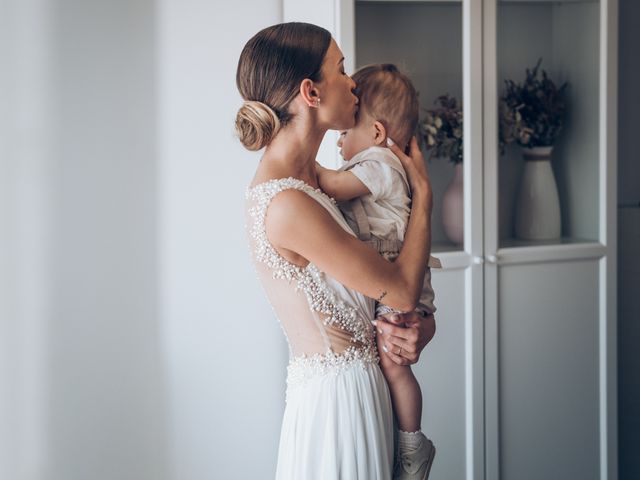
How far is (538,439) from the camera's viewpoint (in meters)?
2.67

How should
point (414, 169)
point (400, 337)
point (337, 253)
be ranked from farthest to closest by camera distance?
point (414, 169), point (400, 337), point (337, 253)

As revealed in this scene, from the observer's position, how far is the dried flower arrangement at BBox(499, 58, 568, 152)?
263 centimetres

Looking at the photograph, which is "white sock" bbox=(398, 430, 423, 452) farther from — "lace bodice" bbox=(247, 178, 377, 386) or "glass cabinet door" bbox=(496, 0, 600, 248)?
"glass cabinet door" bbox=(496, 0, 600, 248)

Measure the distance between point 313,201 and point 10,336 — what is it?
1.34m

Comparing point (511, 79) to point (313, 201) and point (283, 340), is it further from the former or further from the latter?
point (313, 201)

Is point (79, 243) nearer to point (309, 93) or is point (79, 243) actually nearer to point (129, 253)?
point (129, 253)

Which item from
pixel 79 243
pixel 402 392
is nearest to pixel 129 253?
pixel 79 243

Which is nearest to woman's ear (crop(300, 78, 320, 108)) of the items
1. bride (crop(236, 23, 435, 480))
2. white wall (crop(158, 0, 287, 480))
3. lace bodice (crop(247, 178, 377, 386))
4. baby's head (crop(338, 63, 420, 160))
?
bride (crop(236, 23, 435, 480))

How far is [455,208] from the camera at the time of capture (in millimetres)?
2561

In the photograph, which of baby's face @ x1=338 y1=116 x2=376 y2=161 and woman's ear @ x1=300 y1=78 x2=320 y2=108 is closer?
woman's ear @ x1=300 y1=78 x2=320 y2=108

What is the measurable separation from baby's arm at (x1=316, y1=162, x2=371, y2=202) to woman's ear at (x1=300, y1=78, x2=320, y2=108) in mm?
188

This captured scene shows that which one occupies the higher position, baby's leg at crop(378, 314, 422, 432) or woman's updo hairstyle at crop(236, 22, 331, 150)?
woman's updo hairstyle at crop(236, 22, 331, 150)

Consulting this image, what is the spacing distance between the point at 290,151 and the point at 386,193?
9.2 inches

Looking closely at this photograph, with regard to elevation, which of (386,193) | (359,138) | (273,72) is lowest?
(386,193)
